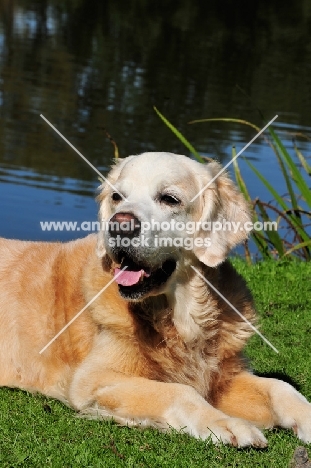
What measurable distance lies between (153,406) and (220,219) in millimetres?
1309

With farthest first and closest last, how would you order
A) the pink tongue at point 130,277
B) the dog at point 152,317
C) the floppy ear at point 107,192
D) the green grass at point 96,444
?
1. the floppy ear at point 107,192
2. the pink tongue at point 130,277
3. the dog at point 152,317
4. the green grass at point 96,444

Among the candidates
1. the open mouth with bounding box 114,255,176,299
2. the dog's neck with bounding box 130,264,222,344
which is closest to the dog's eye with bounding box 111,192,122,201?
the open mouth with bounding box 114,255,176,299

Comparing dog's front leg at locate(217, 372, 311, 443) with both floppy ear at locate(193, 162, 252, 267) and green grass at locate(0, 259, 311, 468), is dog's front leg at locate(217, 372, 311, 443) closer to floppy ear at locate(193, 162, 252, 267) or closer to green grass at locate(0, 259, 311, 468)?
green grass at locate(0, 259, 311, 468)

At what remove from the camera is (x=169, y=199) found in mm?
4945

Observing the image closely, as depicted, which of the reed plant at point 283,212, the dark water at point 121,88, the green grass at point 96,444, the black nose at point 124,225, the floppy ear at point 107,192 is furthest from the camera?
the dark water at point 121,88

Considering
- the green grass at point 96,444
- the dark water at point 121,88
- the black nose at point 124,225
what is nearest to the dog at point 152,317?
the black nose at point 124,225

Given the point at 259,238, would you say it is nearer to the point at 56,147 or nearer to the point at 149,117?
the point at 56,147

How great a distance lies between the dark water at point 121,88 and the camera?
13.4 metres

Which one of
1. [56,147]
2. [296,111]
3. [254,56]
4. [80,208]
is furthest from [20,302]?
[254,56]

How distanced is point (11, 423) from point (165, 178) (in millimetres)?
1688

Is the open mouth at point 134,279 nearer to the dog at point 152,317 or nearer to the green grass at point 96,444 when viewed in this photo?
the dog at point 152,317

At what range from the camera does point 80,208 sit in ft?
39.5

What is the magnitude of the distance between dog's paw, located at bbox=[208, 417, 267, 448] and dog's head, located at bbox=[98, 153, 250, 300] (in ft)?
2.89

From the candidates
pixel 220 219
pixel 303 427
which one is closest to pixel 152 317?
pixel 220 219
